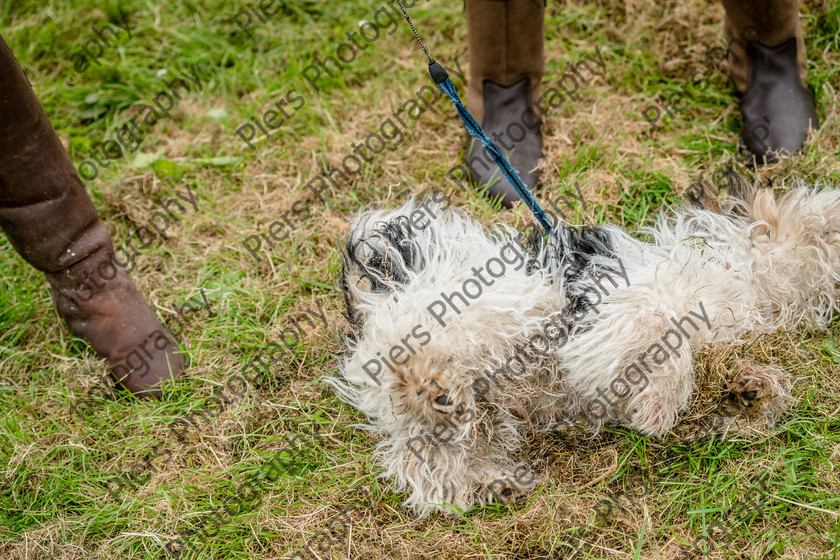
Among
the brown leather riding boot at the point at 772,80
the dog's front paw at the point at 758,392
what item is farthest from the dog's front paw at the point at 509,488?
the brown leather riding boot at the point at 772,80

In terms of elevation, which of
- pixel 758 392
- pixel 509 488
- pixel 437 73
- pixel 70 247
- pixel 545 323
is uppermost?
pixel 70 247

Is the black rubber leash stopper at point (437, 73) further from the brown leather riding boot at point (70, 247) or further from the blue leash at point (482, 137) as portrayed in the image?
the brown leather riding boot at point (70, 247)

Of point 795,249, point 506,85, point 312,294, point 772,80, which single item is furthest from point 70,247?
point 772,80

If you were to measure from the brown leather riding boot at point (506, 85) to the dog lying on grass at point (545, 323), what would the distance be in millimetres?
616

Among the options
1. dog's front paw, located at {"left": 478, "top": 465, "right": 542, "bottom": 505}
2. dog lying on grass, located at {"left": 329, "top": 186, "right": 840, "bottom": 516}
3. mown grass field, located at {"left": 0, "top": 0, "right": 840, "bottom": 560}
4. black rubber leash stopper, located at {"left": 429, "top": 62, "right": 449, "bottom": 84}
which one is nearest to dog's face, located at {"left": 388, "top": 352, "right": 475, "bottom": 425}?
dog lying on grass, located at {"left": 329, "top": 186, "right": 840, "bottom": 516}

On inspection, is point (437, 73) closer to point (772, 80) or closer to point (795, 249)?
point (795, 249)

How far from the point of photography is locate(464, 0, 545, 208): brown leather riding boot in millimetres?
2197

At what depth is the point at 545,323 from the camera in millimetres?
1589

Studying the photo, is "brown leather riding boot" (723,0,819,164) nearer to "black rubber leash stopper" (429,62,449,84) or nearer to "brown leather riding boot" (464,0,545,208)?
"brown leather riding boot" (464,0,545,208)

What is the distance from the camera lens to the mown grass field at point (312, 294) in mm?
1609

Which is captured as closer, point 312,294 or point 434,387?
point 434,387

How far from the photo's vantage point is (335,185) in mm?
2506

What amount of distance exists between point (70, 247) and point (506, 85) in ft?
5.38

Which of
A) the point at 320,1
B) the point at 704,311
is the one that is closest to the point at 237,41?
the point at 320,1
